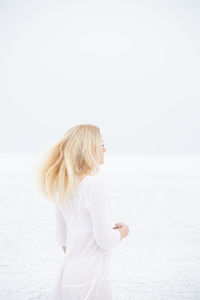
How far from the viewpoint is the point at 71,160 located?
3.57ft

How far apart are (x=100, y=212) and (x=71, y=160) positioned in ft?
0.60

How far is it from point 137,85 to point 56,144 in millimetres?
145991

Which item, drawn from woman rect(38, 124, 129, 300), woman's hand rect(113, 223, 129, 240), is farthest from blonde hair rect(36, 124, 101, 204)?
woman's hand rect(113, 223, 129, 240)

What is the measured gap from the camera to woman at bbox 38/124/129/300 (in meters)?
1.07

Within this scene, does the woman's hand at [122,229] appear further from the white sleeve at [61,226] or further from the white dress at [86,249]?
the white sleeve at [61,226]

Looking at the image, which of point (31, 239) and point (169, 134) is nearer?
point (31, 239)

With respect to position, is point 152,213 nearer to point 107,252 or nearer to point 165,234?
point 165,234

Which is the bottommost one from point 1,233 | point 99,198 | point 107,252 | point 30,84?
point 1,233

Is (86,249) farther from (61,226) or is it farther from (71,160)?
(71,160)

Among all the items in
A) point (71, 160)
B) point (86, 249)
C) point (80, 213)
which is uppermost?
point (71, 160)

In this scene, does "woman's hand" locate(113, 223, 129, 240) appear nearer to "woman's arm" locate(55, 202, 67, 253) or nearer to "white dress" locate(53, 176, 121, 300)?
"white dress" locate(53, 176, 121, 300)

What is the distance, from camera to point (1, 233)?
429cm

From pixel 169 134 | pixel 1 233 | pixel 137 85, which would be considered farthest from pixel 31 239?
pixel 137 85

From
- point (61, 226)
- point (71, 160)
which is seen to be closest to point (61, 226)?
point (61, 226)
